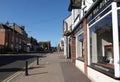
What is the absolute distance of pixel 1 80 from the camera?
40.5 ft

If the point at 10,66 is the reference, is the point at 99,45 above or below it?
above

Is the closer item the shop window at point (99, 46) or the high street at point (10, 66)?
the shop window at point (99, 46)

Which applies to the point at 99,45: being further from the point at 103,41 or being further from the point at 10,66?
the point at 10,66

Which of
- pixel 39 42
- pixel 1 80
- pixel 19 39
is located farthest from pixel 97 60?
pixel 39 42

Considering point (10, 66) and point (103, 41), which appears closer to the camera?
point (103, 41)

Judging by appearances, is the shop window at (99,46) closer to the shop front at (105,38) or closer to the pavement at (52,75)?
the shop front at (105,38)

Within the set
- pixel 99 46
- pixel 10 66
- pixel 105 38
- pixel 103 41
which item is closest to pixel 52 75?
pixel 99 46

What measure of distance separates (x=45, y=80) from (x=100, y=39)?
3.53m

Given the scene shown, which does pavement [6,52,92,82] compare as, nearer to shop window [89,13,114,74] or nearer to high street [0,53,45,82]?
high street [0,53,45,82]

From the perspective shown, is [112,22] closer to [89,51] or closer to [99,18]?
[99,18]

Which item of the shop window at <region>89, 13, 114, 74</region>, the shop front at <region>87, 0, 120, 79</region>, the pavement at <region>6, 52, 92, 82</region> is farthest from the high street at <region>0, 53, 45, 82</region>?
the shop front at <region>87, 0, 120, 79</region>

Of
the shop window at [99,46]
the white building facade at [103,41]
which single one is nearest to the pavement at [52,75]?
the white building facade at [103,41]

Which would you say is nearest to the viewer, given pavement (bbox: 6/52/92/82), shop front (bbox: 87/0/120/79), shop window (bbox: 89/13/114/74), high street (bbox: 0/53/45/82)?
shop front (bbox: 87/0/120/79)

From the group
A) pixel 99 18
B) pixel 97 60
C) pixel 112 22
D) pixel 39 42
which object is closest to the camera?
pixel 112 22
